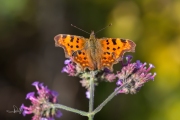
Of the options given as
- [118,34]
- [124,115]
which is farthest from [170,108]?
[118,34]

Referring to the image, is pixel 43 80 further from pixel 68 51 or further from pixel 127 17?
pixel 68 51

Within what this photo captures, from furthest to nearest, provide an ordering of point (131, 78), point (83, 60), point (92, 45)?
point (131, 78) → point (92, 45) → point (83, 60)

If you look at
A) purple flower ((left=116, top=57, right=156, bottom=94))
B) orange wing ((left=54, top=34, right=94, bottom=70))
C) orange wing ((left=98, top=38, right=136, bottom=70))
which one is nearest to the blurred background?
purple flower ((left=116, top=57, right=156, bottom=94))

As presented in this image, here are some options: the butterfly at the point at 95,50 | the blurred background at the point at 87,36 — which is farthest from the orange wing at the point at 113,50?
the blurred background at the point at 87,36

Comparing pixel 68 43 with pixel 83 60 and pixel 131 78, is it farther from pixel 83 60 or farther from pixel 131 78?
pixel 131 78

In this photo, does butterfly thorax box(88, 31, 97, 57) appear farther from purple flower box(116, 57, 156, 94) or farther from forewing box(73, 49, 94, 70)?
purple flower box(116, 57, 156, 94)

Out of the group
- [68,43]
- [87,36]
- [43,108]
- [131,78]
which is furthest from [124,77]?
[87,36]

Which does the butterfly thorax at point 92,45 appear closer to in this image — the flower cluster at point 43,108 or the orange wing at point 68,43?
the orange wing at point 68,43
